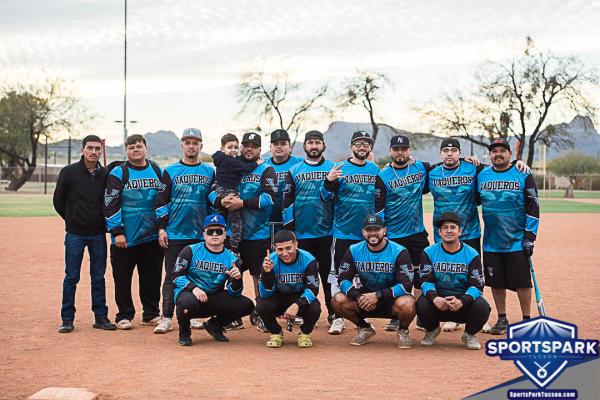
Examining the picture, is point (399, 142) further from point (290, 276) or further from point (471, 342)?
point (471, 342)

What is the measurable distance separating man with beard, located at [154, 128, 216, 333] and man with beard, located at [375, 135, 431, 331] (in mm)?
2024

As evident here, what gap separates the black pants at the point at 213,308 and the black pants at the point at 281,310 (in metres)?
0.24

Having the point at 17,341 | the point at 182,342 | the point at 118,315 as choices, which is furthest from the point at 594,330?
the point at 17,341

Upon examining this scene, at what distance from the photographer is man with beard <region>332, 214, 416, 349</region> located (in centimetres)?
769

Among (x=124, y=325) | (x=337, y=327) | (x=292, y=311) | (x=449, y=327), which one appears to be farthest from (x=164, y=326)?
(x=449, y=327)

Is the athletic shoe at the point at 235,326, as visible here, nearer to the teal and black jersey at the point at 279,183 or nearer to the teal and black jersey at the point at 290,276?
the teal and black jersey at the point at 290,276

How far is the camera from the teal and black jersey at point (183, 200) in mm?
8602

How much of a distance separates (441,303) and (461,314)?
0.91ft

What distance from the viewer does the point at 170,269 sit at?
28.3ft

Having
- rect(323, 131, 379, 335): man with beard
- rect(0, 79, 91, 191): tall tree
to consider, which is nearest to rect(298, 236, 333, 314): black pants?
rect(323, 131, 379, 335): man with beard

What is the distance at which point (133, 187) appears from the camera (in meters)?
8.70

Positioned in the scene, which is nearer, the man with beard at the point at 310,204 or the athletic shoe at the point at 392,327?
the man with beard at the point at 310,204

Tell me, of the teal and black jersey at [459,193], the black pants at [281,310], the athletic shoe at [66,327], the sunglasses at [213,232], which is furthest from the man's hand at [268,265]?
the athletic shoe at [66,327]

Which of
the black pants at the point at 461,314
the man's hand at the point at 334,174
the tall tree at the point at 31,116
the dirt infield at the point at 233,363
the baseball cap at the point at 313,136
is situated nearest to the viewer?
the dirt infield at the point at 233,363
